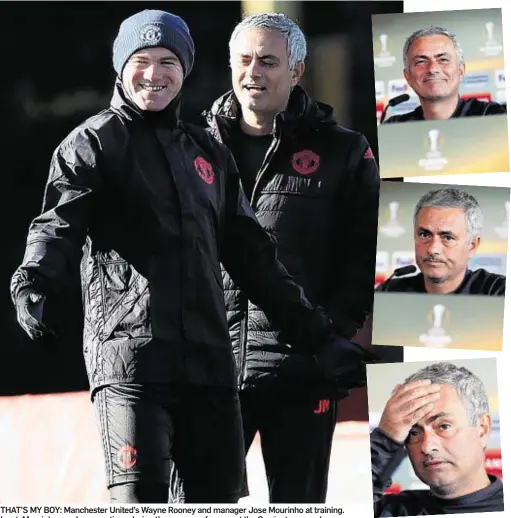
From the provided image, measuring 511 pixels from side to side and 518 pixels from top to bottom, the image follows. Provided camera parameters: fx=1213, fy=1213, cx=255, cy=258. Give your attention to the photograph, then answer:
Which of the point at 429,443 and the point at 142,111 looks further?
the point at 429,443

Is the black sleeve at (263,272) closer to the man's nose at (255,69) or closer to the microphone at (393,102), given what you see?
the man's nose at (255,69)

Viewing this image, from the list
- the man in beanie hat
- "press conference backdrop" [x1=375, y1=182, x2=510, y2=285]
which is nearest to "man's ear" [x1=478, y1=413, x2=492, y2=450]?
"press conference backdrop" [x1=375, y1=182, x2=510, y2=285]

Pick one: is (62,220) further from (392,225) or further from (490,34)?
(490,34)

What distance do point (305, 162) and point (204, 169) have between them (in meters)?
0.62

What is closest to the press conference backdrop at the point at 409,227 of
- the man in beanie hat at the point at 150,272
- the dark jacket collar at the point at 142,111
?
Answer: the man in beanie hat at the point at 150,272

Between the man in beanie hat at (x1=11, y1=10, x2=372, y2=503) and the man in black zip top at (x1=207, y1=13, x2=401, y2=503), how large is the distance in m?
0.42

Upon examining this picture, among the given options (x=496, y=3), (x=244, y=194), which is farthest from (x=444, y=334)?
(x=496, y=3)

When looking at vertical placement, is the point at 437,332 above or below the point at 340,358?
above

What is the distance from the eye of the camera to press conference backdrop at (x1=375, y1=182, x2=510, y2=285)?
488 cm

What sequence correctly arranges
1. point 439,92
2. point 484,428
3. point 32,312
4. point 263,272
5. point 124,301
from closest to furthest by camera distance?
point 32,312 → point 124,301 → point 263,272 → point 484,428 → point 439,92

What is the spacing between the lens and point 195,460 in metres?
4.18

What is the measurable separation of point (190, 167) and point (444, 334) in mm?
1309

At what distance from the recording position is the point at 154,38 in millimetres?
4328

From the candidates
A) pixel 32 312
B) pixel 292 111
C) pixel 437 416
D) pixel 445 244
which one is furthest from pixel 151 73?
pixel 437 416
